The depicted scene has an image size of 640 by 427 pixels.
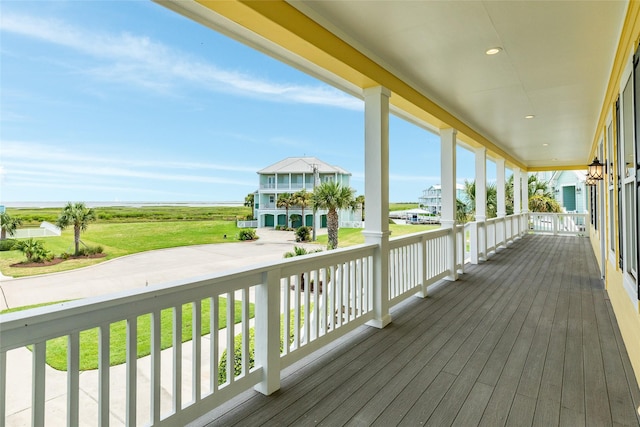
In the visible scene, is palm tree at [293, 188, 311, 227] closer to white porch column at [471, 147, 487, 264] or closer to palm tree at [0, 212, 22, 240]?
palm tree at [0, 212, 22, 240]

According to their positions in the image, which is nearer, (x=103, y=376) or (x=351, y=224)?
(x=103, y=376)

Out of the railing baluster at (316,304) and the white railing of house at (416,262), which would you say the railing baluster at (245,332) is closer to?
the railing baluster at (316,304)

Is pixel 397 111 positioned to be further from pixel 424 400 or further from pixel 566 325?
pixel 424 400

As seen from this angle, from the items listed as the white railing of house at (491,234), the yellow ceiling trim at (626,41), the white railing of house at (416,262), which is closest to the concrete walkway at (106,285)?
the white railing of house at (416,262)

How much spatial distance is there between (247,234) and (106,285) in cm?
101

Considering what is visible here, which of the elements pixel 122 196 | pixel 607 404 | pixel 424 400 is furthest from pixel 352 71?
pixel 607 404

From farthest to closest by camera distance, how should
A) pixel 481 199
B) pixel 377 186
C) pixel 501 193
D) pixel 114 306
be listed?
pixel 501 193, pixel 481 199, pixel 377 186, pixel 114 306

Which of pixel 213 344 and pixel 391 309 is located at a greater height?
pixel 213 344

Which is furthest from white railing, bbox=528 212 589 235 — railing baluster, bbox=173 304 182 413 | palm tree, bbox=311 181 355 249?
railing baluster, bbox=173 304 182 413

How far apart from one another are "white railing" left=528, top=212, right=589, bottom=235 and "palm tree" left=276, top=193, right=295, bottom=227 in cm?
1235

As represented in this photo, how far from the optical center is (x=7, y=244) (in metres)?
1.36

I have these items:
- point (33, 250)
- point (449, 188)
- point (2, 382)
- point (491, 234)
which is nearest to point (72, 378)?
point (2, 382)

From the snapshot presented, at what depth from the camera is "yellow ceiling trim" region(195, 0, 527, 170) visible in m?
2.05

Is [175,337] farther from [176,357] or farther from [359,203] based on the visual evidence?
[359,203]
